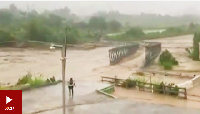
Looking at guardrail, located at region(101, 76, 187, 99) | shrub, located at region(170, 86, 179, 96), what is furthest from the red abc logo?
shrub, located at region(170, 86, 179, 96)

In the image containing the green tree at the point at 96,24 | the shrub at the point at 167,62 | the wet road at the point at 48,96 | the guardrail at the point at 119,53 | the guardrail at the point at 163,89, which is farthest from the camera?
the green tree at the point at 96,24

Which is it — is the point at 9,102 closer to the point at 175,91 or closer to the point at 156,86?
the point at 175,91

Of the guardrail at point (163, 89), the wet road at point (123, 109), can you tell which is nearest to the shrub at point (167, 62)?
the guardrail at point (163, 89)

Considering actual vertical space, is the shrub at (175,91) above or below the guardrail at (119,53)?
below

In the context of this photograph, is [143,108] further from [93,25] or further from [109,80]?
[93,25]

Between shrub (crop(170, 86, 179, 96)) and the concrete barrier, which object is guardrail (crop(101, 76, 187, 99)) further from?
the concrete barrier

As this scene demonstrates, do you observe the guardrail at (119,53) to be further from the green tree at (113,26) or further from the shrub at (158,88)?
the green tree at (113,26)

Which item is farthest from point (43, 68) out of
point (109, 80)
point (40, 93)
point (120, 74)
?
point (40, 93)

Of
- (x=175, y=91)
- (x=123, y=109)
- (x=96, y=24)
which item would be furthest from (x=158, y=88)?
(x=96, y=24)

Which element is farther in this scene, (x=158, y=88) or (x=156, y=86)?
(x=156, y=86)

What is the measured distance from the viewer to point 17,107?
10000 mm

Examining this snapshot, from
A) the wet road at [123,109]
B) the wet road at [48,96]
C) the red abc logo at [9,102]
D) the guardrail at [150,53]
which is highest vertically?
the guardrail at [150,53]

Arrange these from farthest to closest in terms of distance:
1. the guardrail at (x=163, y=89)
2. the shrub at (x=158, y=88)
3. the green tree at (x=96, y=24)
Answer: the green tree at (x=96, y=24)
the shrub at (x=158, y=88)
the guardrail at (x=163, y=89)

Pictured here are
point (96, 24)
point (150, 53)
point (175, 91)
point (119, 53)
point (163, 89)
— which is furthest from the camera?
point (96, 24)
